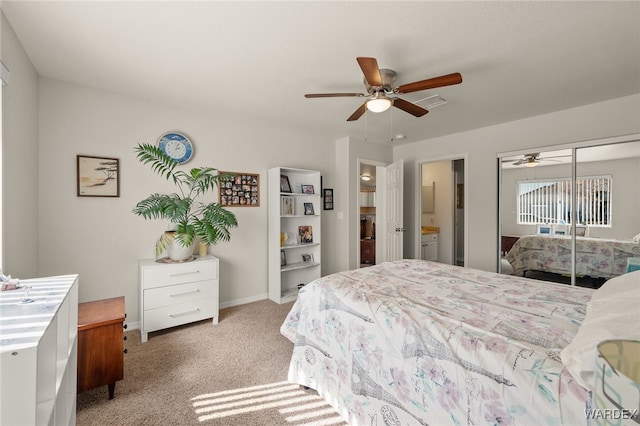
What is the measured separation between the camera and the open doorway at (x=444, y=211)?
18.7ft

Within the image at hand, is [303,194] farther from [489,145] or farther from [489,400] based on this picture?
[489,400]

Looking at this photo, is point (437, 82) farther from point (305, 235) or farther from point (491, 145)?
point (305, 235)

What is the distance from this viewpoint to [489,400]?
1.08 m

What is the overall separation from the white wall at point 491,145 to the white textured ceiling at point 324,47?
25 centimetres

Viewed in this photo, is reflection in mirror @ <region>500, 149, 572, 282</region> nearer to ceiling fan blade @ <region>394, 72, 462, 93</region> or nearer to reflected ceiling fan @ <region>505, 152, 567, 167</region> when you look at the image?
reflected ceiling fan @ <region>505, 152, 567, 167</region>

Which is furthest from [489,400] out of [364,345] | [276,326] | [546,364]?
[276,326]

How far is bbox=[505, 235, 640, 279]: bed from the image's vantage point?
10.2 ft

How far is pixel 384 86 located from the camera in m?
2.23

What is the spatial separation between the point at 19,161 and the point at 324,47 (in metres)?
2.35

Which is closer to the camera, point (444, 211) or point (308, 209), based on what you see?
point (308, 209)

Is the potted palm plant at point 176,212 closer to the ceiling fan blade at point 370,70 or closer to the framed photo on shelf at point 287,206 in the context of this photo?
the framed photo on shelf at point 287,206

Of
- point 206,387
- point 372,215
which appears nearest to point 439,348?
point 206,387

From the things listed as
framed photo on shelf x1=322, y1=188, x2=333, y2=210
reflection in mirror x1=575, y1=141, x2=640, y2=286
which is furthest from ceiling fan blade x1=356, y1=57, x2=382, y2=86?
reflection in mirror x1=575, y1=141, x2=640, y2=286

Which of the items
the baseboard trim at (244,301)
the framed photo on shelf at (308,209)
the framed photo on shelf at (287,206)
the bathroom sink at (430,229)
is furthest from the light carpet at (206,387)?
the bathroom sink at (430,229)
